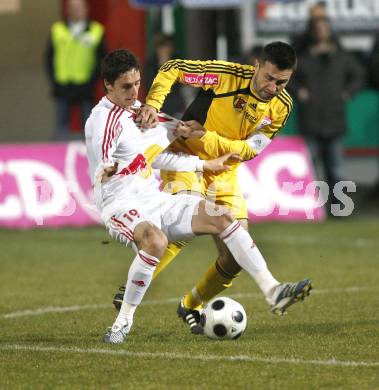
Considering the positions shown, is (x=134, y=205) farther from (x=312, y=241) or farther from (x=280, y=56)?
(x=312, y=241)

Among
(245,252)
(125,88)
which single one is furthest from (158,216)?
(125,88)

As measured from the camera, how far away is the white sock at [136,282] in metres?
8.09

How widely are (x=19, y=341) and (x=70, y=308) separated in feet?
5.65

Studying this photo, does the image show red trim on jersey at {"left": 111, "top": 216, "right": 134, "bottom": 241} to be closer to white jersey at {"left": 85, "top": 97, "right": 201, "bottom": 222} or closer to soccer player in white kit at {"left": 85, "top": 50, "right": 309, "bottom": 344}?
soccer player in white kit at {"left": 85, "top": 50, "right": 309, "bottom": 344}

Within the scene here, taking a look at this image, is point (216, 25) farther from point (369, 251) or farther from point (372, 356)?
point (372, 356)

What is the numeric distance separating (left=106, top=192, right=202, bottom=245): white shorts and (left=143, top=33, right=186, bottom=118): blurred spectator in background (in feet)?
25.9

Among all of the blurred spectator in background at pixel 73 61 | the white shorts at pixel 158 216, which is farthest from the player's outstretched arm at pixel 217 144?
the blurred spectator in background at pixel 73 61

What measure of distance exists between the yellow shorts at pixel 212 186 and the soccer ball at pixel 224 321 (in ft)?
3.08

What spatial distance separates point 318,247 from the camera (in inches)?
558

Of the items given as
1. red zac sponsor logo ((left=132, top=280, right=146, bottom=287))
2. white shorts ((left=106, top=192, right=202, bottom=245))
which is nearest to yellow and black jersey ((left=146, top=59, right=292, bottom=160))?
white shorts ((left=106, top=192, right=202, bottom=245))

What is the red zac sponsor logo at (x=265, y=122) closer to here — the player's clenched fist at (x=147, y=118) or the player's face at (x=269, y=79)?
the player's face at (x=269, y=79)

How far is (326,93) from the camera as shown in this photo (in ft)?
55.0

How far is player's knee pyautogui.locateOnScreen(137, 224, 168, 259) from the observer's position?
318 inches

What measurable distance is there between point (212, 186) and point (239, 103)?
658mm
